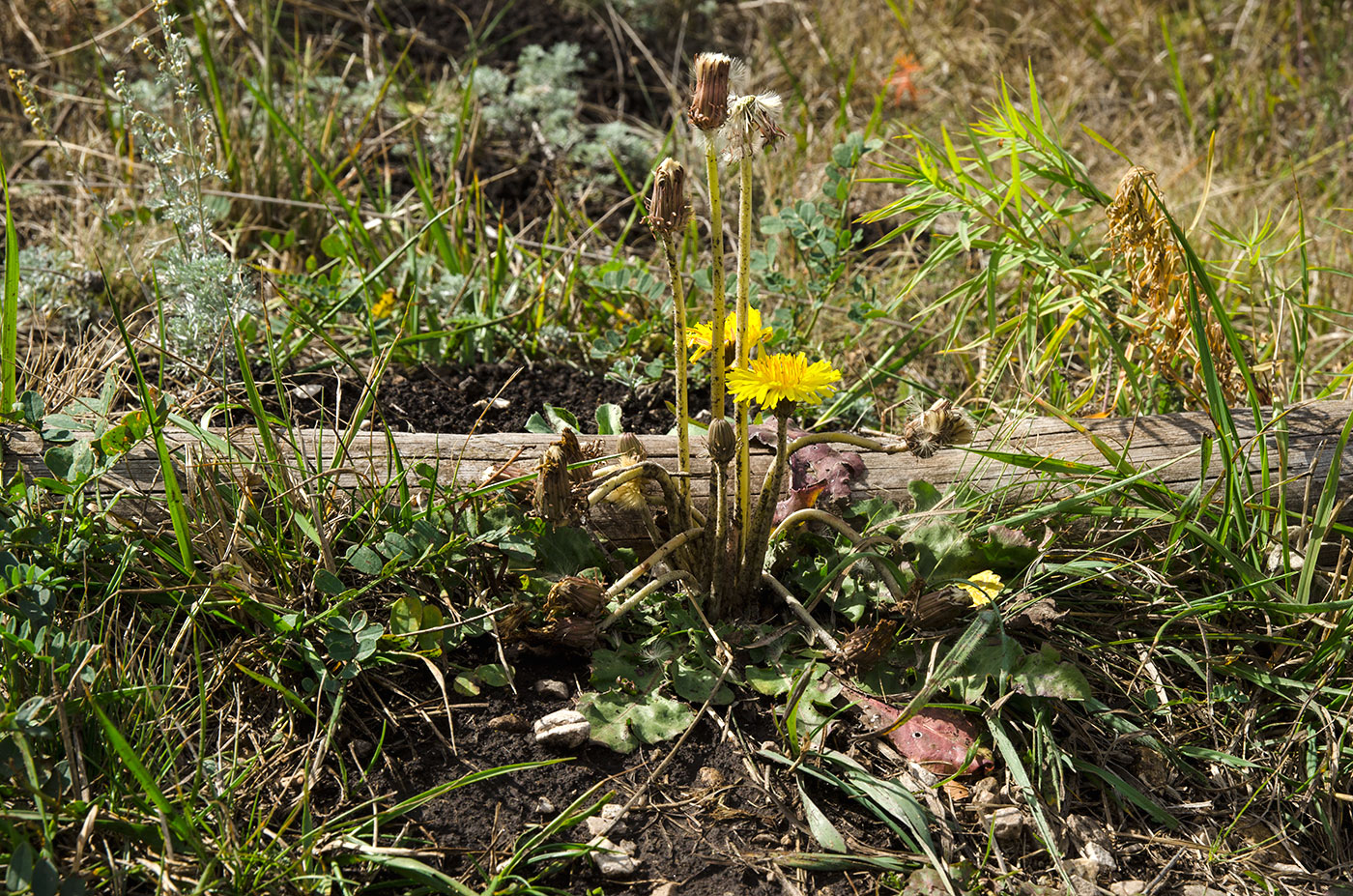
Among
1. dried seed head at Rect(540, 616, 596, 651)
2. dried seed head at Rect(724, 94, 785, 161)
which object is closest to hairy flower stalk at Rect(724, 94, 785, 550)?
dried seed head at Rect(724, 94, 785, 161)

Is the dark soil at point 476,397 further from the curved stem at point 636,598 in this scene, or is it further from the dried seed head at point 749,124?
the dried seed head at point 749,124

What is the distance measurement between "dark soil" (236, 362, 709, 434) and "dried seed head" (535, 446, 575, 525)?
2.17ft

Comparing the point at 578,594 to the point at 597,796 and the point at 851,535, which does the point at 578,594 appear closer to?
the point at 597,796

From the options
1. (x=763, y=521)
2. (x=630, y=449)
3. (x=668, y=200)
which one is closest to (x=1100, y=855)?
(x=763, y=521)

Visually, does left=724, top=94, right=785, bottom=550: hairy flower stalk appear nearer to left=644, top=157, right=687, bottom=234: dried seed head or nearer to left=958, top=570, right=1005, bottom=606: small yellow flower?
left=644, top=157, right=687, bottom=234: dried seed head

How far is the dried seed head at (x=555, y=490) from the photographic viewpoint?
1434 millimetres

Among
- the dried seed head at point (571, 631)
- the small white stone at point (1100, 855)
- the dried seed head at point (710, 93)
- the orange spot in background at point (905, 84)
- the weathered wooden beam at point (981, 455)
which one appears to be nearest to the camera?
the dried seed head at point (710, 93)

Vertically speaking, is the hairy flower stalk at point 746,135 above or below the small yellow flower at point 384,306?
above

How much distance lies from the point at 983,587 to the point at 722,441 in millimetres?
521

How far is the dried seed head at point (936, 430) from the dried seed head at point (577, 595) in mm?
546

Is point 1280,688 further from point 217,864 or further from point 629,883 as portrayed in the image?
point 217,864

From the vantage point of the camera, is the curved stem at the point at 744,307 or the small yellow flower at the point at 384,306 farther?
the small yellow flower at the point at 384,306

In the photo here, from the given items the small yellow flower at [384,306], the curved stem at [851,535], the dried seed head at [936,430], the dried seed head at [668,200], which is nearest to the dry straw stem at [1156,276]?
the dried seed head at [936,430]

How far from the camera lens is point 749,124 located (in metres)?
1.28
